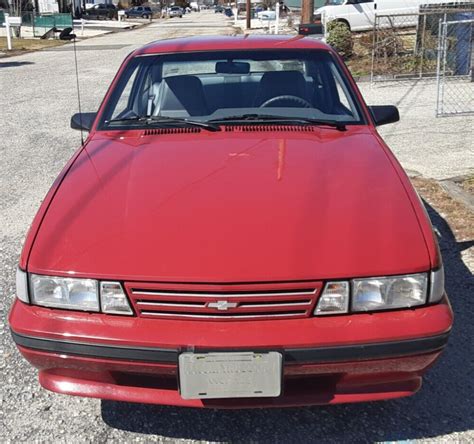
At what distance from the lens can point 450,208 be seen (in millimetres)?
5004

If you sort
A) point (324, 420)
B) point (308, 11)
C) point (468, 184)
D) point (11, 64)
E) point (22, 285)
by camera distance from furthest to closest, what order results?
point (11, 64) → point (308, 11) → point (468, 184) → point (324, 420) → point (22, 285)

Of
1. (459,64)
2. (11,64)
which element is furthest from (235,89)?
(11,64)

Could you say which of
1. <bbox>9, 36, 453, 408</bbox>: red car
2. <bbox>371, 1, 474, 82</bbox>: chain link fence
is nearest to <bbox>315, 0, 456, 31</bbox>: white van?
<bbox>371, 1, 474, 82</bbox>: chain link fence

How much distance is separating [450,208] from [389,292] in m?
3.08

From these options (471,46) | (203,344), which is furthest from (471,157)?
(471,46)

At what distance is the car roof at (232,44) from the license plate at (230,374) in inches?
88.5

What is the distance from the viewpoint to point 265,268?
215 cm

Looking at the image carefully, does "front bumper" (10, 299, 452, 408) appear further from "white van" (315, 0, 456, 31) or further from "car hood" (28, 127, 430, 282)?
"white van" (315, 0, 456, 31)

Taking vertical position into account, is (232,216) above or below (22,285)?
above

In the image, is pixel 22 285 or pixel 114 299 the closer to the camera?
pixel 114 299

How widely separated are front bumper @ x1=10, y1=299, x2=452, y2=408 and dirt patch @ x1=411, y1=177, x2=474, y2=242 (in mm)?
2392

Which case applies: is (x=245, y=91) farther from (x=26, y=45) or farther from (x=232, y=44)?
(x=26, y=45)

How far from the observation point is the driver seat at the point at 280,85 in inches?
141

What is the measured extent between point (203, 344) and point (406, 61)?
530 inches
